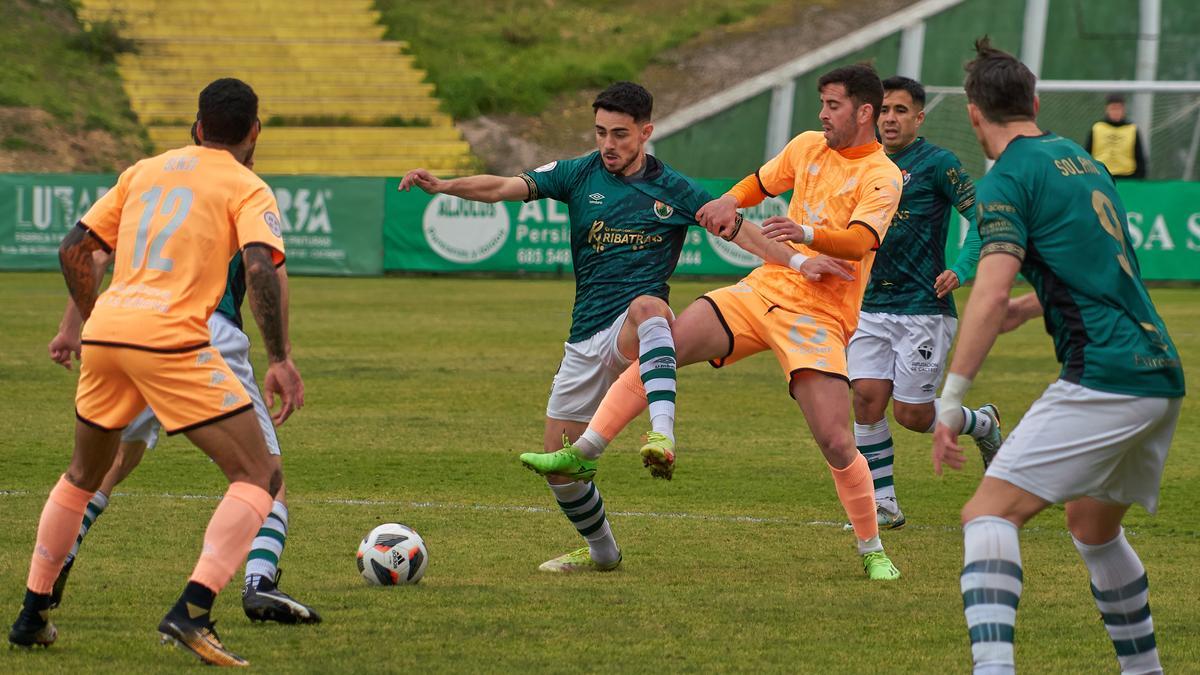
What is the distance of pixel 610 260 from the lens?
7.63 m

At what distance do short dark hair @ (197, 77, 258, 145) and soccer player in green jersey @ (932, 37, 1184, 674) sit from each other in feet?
8.00

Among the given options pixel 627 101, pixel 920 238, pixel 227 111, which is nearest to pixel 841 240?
pixel 627 101

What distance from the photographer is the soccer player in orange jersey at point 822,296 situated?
24.0ft

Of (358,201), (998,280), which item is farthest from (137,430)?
(358,201)

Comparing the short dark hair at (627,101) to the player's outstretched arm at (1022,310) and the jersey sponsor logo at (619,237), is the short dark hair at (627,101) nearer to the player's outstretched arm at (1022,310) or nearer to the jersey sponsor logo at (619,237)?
the jersey sponsor logo at (619,237)

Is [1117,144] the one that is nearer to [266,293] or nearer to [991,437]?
[991,437]

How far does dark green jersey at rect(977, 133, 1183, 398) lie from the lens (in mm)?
4867

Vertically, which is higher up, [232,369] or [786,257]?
[786,257]

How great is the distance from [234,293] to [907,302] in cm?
397

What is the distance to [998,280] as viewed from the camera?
480 centimetres

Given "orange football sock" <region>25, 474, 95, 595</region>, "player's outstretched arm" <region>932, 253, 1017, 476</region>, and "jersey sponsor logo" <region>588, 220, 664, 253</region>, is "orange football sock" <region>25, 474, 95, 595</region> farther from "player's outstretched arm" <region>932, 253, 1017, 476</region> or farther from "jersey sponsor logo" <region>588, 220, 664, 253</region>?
"player's outstretched arm" <region>932, 253, 1017, 476</region>

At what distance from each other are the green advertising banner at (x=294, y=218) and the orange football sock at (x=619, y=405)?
19932 millimetres

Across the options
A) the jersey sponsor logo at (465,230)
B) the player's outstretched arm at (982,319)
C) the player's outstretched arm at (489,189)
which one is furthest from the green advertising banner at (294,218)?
the player's outstretched arm at (982,319)

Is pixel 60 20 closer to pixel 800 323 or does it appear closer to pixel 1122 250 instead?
pixel 800 323
